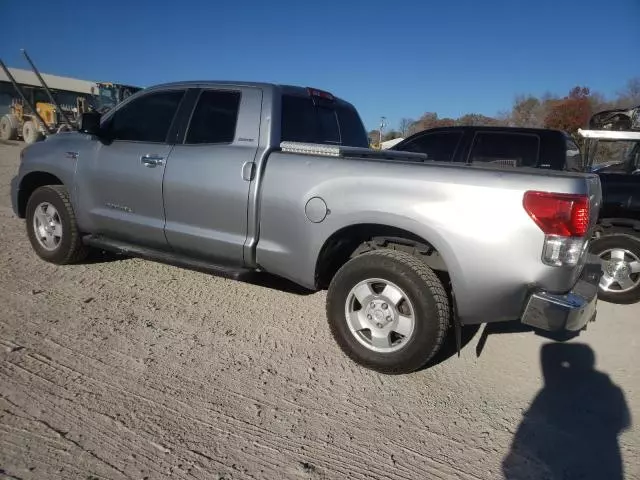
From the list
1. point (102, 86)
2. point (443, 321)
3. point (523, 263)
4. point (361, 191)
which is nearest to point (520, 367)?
point (443, 321)

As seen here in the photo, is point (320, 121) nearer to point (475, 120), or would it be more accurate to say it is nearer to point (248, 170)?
point (248, 170)

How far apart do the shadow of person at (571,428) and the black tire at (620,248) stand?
1.86m

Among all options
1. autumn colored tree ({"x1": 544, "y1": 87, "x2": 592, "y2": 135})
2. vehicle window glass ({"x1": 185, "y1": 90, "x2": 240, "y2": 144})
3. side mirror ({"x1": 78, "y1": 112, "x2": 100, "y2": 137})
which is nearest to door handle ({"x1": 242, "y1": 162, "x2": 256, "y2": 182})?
vehicle window glass ({"x1": 185, "y1": 90, "x2": 240, "y2": 144})

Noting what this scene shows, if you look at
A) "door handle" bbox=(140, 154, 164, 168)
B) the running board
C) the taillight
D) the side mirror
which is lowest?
the running board

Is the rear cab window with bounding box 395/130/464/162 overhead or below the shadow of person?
overhead

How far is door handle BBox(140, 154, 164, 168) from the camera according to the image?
153 inches

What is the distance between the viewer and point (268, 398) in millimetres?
2725

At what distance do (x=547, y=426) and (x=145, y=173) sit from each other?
139 inches

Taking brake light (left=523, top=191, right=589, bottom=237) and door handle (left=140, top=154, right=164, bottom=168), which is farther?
door handle (left=140, top=154, right=164, bottom=168)

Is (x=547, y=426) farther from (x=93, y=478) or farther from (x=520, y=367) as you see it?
(x=93, y=478)

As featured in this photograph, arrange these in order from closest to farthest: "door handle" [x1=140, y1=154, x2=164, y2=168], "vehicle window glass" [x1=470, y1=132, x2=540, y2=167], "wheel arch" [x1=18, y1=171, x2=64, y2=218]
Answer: "door handle" [x1=140, y1=154, x2=164, y2=168] < "wheel arch" [x1=18, y1=171, x2=64, y2=218] < "vehicle window glass" [x1=470, y1=132, x2=540, y2=167]

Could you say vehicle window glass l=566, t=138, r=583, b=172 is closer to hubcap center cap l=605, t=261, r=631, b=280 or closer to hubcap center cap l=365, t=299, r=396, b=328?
hubcap center cap l=605, t=261, r=631, b=280

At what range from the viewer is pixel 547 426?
2.65 metres

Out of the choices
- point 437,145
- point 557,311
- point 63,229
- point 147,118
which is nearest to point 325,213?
point 557,311
